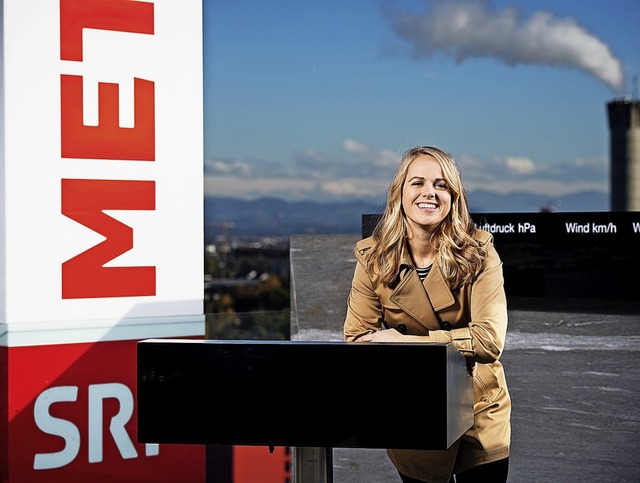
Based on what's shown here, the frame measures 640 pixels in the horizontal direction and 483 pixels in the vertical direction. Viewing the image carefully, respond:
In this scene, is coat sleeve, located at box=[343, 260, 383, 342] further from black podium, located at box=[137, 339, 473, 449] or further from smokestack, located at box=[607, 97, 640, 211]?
smokestack, located at box=[607, 97, 640, 211]

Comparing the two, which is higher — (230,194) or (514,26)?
(514,26)

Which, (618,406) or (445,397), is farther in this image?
(618,406)

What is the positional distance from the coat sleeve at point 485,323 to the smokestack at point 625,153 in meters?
24.5

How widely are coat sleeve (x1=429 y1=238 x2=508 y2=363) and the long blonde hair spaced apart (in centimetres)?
3

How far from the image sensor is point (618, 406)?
3531 mm

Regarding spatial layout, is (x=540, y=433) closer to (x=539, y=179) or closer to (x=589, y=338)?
(x=589, y=338)

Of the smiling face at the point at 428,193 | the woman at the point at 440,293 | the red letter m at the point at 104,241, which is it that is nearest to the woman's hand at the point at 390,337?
the woman at the point at 440,293

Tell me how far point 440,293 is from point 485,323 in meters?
0.12

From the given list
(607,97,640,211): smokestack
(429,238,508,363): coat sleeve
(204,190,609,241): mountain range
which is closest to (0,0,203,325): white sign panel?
(429,238,508,363): coat sleeve

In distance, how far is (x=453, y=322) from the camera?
85.5 inches

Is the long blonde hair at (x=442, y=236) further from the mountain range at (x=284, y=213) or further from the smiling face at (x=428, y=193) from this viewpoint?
the mountain range at (x=284, y=213)

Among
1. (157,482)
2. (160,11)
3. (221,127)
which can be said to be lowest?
(157,482)

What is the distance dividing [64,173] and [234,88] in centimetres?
2726

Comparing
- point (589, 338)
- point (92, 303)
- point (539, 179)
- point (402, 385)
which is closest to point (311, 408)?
point (402, 385)
